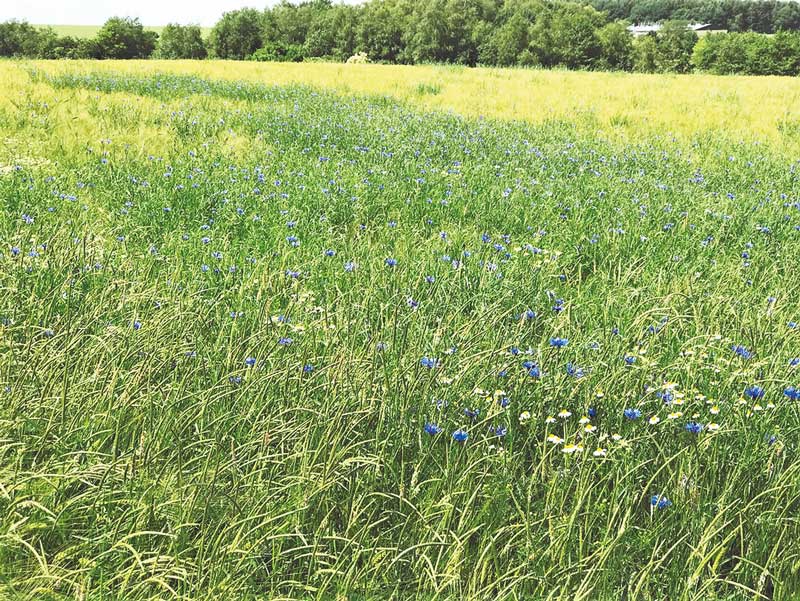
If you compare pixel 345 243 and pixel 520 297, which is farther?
pixel 345 243

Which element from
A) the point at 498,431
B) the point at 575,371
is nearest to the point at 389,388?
the point at 498,431

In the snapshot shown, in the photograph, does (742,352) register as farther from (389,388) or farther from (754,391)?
(389,388)

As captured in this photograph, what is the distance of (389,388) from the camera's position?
8.20ft

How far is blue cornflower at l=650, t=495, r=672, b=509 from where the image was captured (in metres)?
2.06

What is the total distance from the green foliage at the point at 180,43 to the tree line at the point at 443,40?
0.14 m

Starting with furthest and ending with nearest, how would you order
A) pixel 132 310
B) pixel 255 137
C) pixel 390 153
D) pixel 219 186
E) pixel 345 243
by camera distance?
pixel 255 137 → pixel 390 153 → pixel 219 186 → pixel 345 243 → pixel 132 310

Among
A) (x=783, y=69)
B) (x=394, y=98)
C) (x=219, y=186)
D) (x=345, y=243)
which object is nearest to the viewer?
(x=345, y=243)

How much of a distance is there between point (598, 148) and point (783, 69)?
2965 inches

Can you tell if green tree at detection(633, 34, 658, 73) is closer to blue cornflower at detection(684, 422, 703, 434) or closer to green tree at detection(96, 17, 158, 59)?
green tree at detection(96, 17, 158, 59)

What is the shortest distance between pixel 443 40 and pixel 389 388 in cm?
8101

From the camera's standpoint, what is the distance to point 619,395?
2.62 metres

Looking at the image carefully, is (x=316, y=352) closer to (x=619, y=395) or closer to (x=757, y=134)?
(x=619, y=395)

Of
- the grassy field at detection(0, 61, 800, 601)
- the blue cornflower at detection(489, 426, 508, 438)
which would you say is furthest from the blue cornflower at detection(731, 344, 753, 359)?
A: the blue cornflower at detection(489, 426, 508, 438)

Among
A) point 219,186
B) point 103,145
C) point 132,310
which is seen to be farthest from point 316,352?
point 103,145
